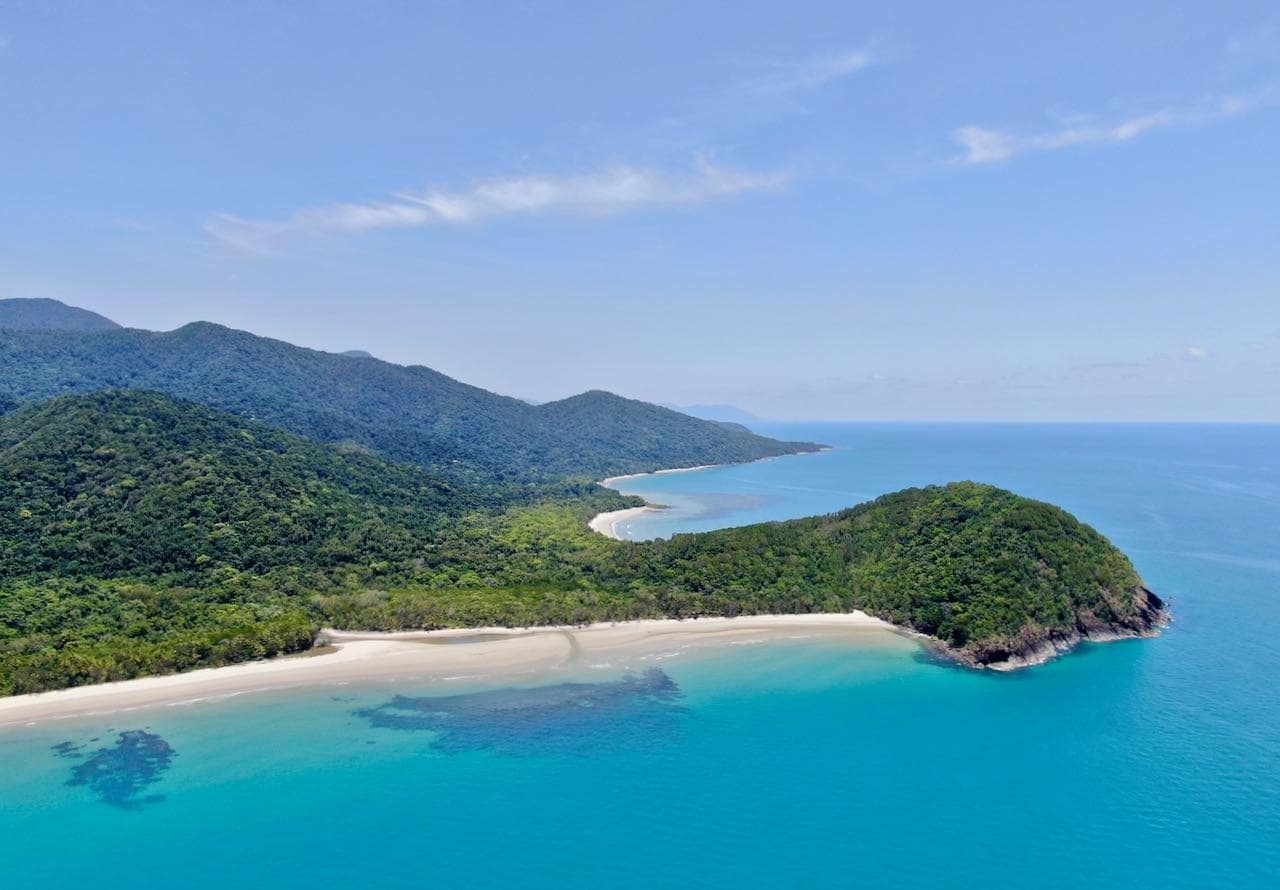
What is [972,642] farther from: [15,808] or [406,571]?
[15,808]

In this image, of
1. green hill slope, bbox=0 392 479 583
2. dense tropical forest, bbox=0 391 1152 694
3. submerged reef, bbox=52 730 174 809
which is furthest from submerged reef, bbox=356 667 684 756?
green hill slope, bbox=0 392 479 583

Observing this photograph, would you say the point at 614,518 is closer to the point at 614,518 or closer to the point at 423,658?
the point at 614,518

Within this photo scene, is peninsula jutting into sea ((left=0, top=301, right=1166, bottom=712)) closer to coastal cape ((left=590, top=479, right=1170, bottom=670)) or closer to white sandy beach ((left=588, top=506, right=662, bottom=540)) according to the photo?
coastal cape ((left=590, top=479, right=1170, bottom=670))

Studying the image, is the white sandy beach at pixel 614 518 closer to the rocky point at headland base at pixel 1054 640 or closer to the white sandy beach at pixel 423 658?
the white sandy beach at pixel 423 658

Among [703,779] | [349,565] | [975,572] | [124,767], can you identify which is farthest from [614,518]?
[124,767]

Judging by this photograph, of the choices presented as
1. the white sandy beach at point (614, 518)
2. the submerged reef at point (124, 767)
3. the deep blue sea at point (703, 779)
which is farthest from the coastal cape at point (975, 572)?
the submerged reef at point (124, 767)

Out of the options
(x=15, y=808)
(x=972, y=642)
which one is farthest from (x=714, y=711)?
(x=15, y=808)
